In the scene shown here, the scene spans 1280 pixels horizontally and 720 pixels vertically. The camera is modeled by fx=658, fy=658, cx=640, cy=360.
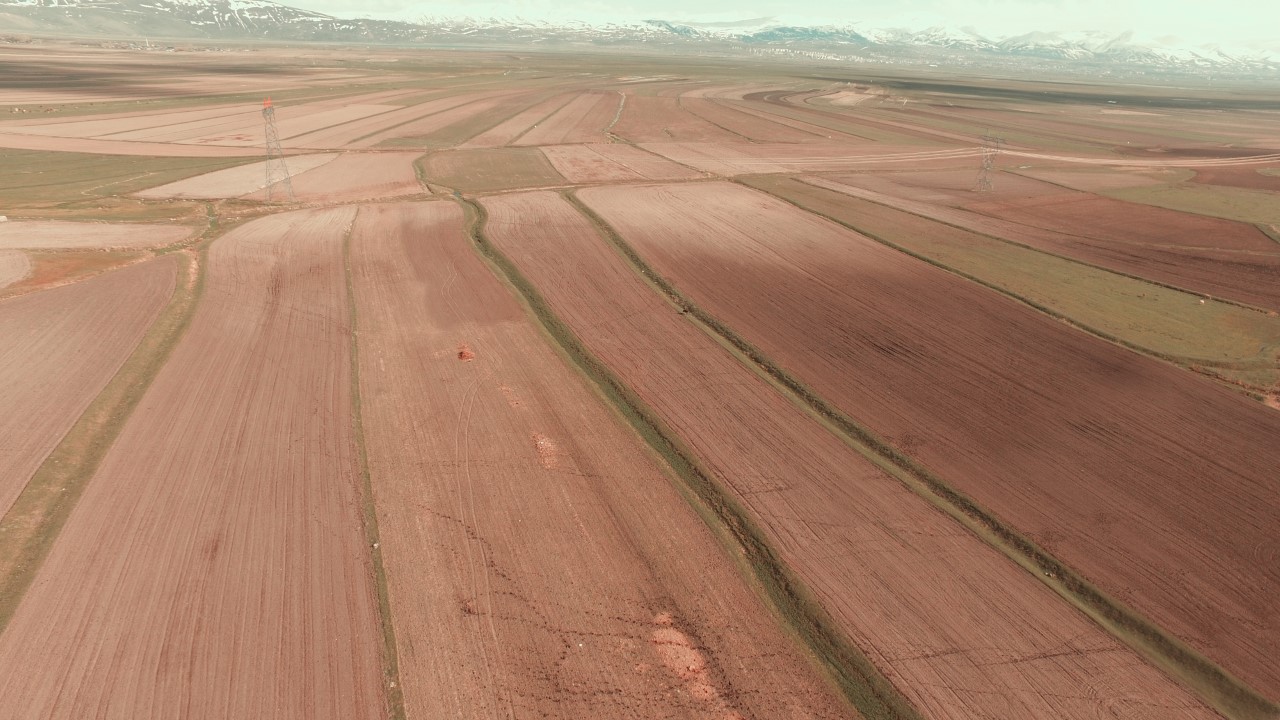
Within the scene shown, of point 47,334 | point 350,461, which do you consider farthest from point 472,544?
point 47,334

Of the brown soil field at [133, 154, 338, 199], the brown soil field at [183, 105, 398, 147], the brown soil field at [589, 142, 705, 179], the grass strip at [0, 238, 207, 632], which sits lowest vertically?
the grass strip at [0, 238, 207, 632]

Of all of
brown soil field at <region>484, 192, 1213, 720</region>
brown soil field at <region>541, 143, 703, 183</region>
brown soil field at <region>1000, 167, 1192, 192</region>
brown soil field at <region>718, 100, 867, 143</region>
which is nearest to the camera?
brown soil field at <region>484, 192, 1213, 720</region>

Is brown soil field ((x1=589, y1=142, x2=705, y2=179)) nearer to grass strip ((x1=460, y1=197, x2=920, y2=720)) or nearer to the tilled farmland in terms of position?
the tilled farmland

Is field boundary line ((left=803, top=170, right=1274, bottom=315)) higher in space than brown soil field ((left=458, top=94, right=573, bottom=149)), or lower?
lower

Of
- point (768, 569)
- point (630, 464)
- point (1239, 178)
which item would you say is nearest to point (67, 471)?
point (630, 464)

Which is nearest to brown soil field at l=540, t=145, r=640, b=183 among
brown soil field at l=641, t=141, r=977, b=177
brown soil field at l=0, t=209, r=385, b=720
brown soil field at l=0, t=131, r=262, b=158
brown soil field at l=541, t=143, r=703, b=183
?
brown soil field at l=541, t=143, r=703, b=183

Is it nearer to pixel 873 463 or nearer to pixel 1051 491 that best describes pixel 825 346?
pixel 873 463
